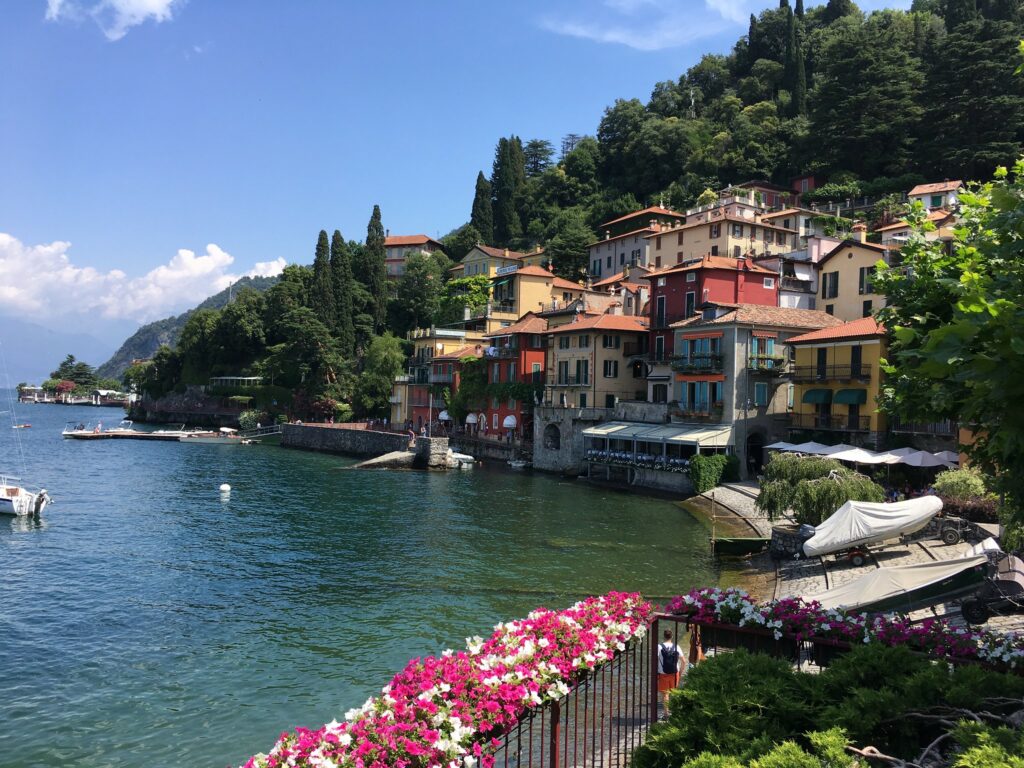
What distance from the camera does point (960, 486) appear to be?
27.0m

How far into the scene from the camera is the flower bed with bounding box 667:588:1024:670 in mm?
8055

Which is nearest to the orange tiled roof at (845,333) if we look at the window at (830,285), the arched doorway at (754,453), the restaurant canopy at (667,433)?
the arched doorway at (754,453)

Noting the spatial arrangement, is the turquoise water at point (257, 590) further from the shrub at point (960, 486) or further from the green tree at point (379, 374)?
the green tree at point (379, 374)

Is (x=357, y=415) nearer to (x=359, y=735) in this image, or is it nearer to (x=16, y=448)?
(x=16, y=448)

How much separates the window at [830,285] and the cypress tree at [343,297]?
196 feet

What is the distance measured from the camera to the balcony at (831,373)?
36969mm

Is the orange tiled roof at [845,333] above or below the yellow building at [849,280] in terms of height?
below

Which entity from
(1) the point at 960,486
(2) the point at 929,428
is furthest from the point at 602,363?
(1) the point at 960,486

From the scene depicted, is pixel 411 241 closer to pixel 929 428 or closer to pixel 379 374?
pixel 379 374

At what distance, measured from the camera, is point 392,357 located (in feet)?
274

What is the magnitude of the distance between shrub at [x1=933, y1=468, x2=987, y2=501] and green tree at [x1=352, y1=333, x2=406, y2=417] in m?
63.1

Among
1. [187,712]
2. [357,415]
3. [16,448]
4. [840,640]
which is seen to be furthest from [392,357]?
[840,640]

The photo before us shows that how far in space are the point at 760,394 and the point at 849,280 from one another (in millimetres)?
11169

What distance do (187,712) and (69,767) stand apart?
222 cm
